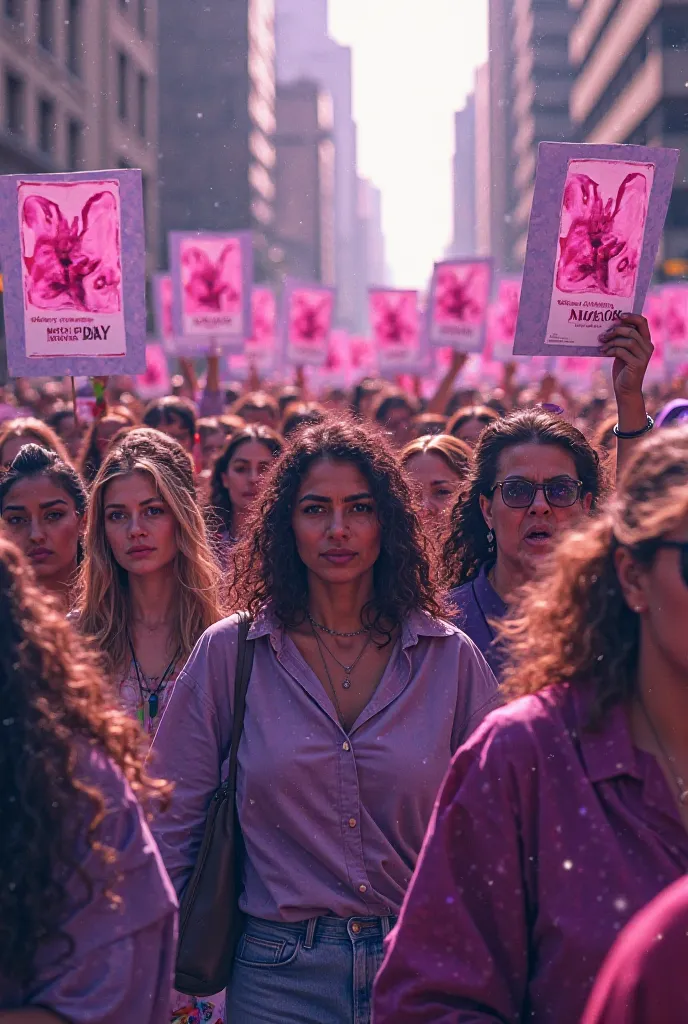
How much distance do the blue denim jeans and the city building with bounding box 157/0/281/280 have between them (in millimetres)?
78721

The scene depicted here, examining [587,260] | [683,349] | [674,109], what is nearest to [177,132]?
[674,109]

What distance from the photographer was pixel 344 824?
10.7 ft

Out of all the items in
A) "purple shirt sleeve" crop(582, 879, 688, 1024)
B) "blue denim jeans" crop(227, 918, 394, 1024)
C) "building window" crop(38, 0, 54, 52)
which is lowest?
"blue denim jeans" crop(227, 918, 394, 1024)

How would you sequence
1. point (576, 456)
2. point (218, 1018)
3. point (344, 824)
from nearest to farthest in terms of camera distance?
1. point (344, 824)
2. point (218, 1018)
3. point (576, 456)

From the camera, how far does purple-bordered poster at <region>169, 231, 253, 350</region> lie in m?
11.4

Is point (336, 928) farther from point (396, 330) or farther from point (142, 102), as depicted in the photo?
point (142, 102)

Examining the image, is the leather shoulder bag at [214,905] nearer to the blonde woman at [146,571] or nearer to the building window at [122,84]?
the blonde woman at [146,571]

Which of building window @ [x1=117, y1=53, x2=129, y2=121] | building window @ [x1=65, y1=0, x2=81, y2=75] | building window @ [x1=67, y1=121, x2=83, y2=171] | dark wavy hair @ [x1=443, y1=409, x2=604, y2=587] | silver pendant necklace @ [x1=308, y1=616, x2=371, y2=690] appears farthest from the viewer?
building window @ [x1=117, y1=53, x2=129, y2=121]

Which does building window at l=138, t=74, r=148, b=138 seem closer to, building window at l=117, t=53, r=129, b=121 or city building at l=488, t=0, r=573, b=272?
building window at l=117, t=53, r=129, b=121

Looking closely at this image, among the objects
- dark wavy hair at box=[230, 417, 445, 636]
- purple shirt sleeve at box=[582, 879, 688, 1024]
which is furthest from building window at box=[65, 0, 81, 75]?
purple shirt sleeve at box=[582, 879, 688, 1024]

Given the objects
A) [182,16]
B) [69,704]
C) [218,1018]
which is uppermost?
[182,16]

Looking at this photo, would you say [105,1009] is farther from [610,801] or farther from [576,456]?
[576,456]

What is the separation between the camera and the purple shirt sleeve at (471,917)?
218 centimetres

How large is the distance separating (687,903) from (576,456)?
3.27 meters
